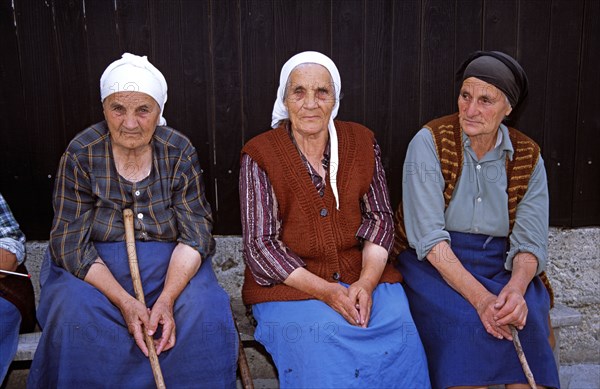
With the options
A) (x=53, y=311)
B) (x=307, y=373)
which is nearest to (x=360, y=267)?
(x=307, y=373)

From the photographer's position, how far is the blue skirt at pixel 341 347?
7.70 feet

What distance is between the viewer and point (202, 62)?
3.34 m

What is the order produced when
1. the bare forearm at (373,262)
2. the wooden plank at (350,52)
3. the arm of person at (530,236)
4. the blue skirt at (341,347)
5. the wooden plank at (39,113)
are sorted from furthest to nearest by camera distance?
1. the wooden plank at (350,52)
2. the wooden plank at (39,113)
3. the arm of person at (530,236)
4. the bare forearm at (373,262)
5. the blue skirt at (341,347)

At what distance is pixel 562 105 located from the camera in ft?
11.6

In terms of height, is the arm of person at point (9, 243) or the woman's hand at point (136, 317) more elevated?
the arm of person at point (9, 243)

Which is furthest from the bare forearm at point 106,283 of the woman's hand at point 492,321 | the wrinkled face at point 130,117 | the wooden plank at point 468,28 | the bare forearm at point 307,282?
the wooden plank at point 468,28

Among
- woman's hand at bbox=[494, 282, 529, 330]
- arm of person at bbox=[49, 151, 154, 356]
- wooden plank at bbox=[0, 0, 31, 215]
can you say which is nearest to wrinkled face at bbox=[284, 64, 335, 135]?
arm of person at bbox=[49, 151, 154, 356]

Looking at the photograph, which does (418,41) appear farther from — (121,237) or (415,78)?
(121,237)

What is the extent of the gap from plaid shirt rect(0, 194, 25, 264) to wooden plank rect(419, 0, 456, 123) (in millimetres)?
2196

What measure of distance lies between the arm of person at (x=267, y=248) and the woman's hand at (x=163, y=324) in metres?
0.41

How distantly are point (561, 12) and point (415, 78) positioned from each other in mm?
888

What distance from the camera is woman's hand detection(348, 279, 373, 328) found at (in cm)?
249

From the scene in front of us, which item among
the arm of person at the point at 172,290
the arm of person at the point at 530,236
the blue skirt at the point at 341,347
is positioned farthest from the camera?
the arm of person at the point at 530,236

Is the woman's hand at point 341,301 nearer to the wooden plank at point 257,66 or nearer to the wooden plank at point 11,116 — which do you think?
the wooden plank at point 257,66
